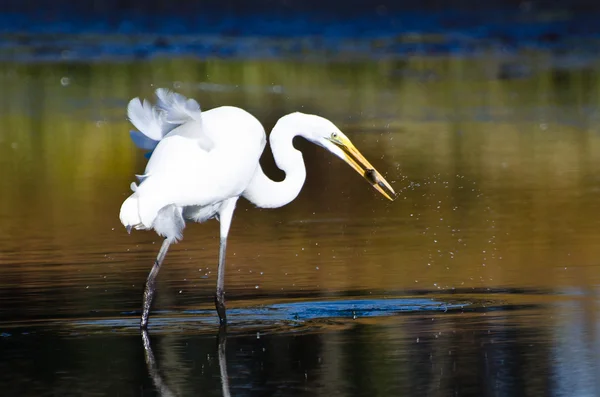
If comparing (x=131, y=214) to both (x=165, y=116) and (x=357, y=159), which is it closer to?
(x=165, y=116)

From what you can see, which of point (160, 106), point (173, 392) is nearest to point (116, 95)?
point (160, 106)

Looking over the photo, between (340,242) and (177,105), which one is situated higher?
(177,105)

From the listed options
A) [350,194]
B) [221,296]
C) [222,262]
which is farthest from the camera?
[350,194]

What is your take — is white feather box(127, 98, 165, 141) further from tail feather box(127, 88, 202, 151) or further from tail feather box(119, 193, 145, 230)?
tail feather box(119, 193, 145, 230)

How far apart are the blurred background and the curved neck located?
61cm

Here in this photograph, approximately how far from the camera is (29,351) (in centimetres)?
855

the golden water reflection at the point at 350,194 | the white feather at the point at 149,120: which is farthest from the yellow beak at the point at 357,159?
the white feather at the point at 149,120

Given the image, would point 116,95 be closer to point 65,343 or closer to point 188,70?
point 188,70

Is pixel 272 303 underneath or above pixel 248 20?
underneath

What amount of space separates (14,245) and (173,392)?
17.9ft

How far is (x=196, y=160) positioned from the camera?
31.5ft

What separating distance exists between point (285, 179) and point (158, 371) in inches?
108

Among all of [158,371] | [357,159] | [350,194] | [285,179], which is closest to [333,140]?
[357,159]

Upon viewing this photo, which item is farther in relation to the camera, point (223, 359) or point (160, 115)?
point (160, 115)
